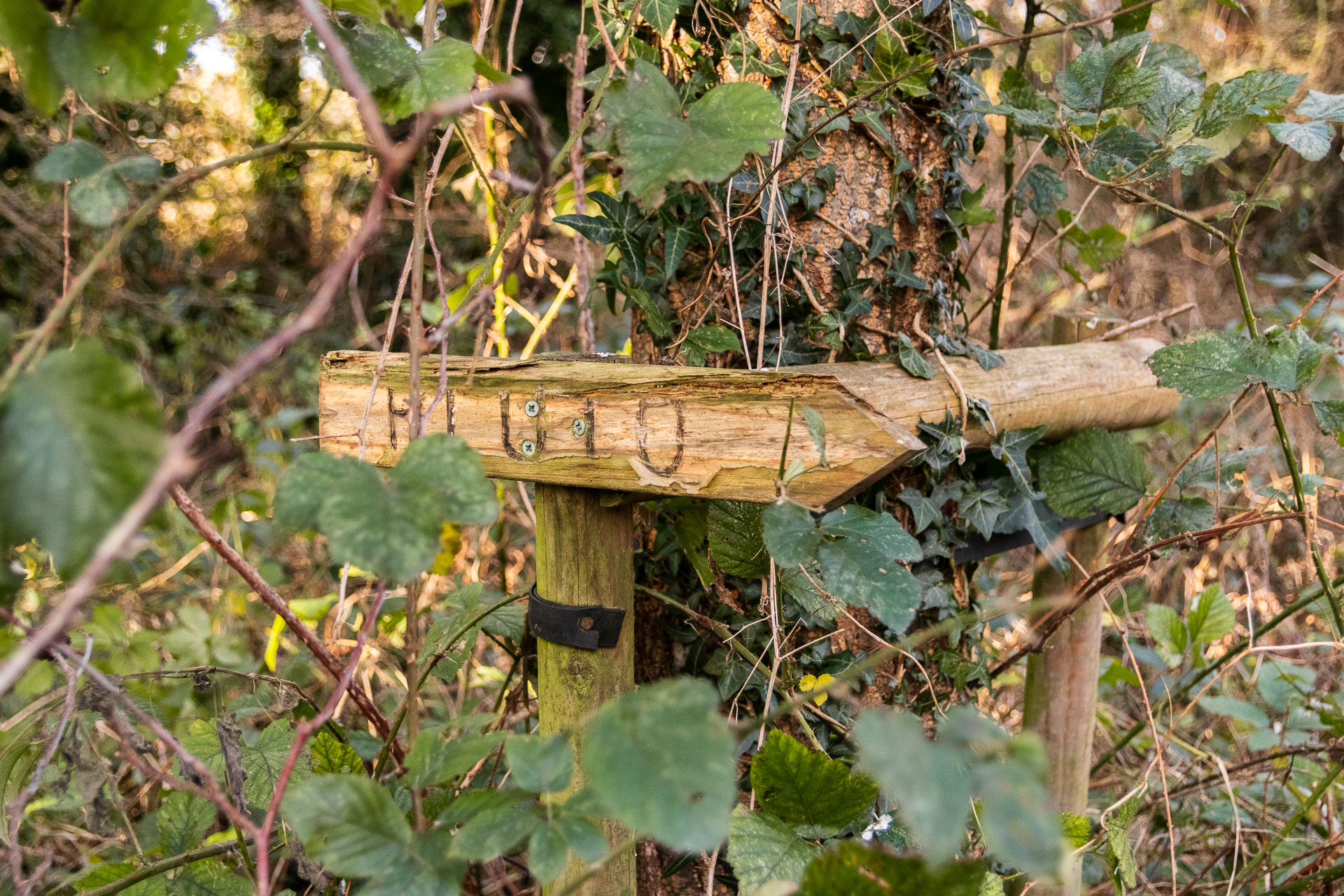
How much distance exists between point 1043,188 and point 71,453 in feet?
4.26

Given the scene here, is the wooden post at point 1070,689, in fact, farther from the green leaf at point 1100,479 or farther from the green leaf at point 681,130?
the green leaf at point 681,130

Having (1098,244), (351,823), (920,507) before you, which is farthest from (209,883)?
(1098,244)

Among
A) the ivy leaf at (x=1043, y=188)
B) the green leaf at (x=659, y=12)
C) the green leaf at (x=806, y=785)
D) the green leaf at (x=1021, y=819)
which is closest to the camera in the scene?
the green leaf at (x=1021, y=819)

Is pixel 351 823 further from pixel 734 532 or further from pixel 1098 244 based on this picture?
pixel 1098 244

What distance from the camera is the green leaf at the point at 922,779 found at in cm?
36

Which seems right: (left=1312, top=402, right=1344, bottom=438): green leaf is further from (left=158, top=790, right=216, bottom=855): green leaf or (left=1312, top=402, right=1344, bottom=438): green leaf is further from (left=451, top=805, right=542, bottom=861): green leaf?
(left=158, top=790, right=216, bottom=855): green leaf

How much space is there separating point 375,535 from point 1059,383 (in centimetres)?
96

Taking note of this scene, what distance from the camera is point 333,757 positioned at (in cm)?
83

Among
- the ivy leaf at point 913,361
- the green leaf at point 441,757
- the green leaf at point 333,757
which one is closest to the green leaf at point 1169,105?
the ivy leaf at point 913,361

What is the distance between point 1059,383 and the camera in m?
1.13

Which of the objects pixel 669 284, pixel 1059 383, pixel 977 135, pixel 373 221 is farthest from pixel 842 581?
pixel 977 135

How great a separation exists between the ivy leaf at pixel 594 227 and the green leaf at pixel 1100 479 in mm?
679

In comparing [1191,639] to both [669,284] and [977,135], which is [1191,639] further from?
[669,284]

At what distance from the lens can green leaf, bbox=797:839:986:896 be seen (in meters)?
0.56
